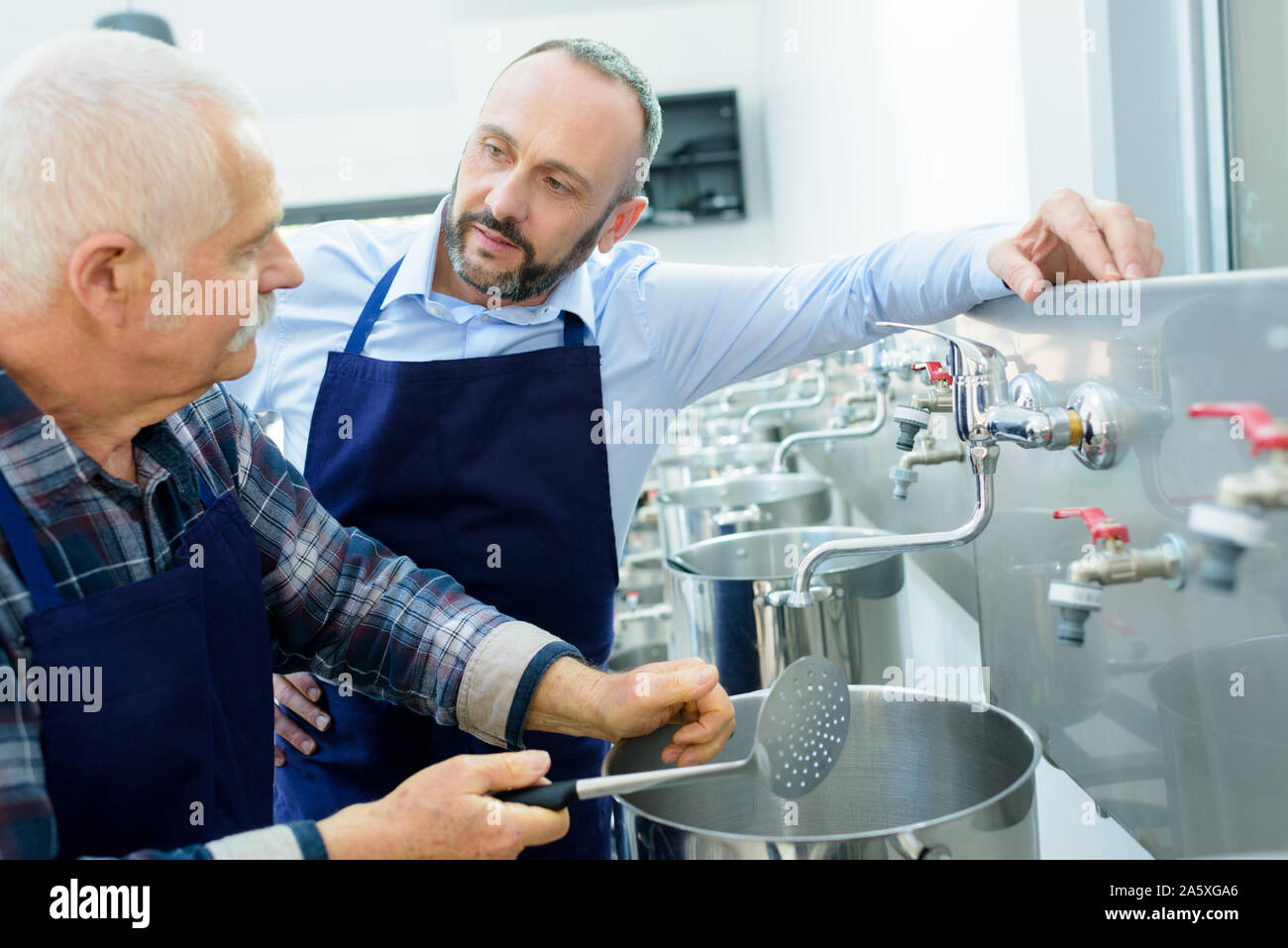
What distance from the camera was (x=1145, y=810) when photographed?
893 millimetres

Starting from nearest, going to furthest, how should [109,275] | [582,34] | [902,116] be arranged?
[109,275] < [902,116] < [582,34]

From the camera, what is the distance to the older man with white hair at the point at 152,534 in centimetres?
79

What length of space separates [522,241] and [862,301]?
0.47 m

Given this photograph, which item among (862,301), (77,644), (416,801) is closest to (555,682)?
(416,801)

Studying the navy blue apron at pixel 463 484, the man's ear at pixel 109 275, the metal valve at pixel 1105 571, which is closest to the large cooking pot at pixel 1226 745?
the metal valve at pixel 1105 571

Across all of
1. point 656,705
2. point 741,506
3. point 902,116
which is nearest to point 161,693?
point 656,705

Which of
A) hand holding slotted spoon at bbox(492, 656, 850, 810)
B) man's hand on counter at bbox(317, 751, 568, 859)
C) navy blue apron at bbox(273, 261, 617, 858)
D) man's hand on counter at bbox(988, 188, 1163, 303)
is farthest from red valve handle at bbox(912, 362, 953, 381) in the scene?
man's hand on counter at bbox(317, 751, 568, 859)

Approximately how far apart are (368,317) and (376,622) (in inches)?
18.0

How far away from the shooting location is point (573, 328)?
1.44m

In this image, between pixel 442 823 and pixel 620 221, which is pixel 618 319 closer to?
pixel 620 221

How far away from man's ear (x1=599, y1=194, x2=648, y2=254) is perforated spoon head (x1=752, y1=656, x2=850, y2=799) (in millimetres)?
809

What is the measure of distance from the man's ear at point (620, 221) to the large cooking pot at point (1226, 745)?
3.14 ft

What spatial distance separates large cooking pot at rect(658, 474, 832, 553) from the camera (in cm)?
199

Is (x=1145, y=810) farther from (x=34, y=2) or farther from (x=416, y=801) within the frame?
(x=34, y=2)
